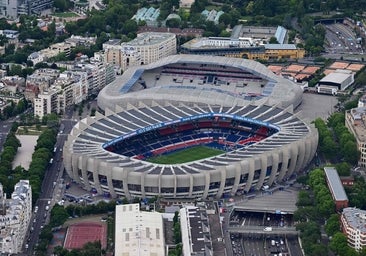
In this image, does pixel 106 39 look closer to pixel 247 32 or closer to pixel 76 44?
pixel 76 44

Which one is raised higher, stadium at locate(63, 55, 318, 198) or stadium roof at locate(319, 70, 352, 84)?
stadium at locate(63, 55, 318, 198)

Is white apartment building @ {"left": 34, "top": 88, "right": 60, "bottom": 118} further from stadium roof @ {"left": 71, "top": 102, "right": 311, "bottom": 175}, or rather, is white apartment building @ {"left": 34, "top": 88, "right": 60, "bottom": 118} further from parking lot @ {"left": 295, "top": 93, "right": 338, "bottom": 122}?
parking lot @ {"left": 295, "top": 93, "right": 338, "bottom": 122}

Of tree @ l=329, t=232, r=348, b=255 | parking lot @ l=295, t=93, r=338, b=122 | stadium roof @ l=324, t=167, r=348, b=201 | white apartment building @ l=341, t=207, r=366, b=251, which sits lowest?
parking lot @ l=295, t=93, r=338, b=122

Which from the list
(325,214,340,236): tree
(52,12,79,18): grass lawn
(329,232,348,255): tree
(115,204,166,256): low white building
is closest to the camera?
(329,232,348,255): tree

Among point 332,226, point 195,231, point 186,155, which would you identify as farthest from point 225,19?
point 195,231

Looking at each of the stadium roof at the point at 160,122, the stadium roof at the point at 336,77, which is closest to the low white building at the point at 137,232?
the stadium roof at the point at 160,122

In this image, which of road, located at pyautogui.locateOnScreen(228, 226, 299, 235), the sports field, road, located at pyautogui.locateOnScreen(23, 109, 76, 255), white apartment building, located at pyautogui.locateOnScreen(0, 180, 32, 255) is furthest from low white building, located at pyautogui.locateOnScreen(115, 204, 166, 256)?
the sports field

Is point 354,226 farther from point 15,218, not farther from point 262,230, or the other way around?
point 15,218
